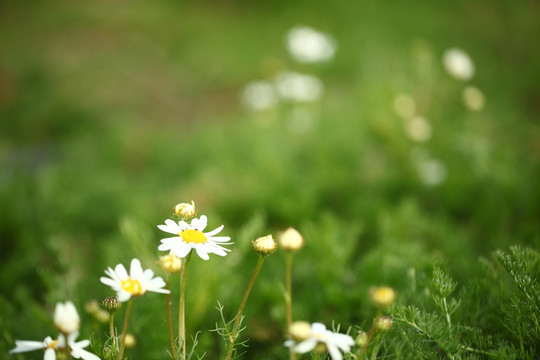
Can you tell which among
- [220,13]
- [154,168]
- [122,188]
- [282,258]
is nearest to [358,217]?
[282,258]

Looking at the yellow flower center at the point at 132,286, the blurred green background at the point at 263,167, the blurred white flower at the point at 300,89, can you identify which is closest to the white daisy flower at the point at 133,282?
the yellow flower center at the point at 132,286

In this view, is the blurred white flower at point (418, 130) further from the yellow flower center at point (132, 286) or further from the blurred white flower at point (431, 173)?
the yellow flower center at point (132, 286)

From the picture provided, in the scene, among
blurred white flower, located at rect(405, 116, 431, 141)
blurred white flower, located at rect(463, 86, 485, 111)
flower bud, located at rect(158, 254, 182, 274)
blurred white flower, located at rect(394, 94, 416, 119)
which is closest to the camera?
flower bud, located at rect(158, 254, 182, 274)

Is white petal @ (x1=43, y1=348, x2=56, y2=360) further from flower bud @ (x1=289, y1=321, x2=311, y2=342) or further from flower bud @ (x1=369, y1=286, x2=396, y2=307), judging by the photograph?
flower bud @ (x1=369, y1=286, x2=396, y2=307)

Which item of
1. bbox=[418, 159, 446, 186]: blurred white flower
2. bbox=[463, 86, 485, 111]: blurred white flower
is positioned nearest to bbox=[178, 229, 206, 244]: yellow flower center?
bbox=[418, 159, 446, 186]: blurred white flower

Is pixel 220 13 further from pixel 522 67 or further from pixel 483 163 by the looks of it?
pixel 483 163

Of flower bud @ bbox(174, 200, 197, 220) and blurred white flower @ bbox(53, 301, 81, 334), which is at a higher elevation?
flower bud @ bbox(174, 200, 197, 220)

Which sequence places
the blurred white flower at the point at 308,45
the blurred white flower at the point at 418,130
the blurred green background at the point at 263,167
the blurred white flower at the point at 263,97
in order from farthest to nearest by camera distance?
the blurred white flower at the point at 263,97, the blurred white flower at the point at 308,45, the blurred white flower at the point at 418,130, the blurred green background at the point at 263,167
